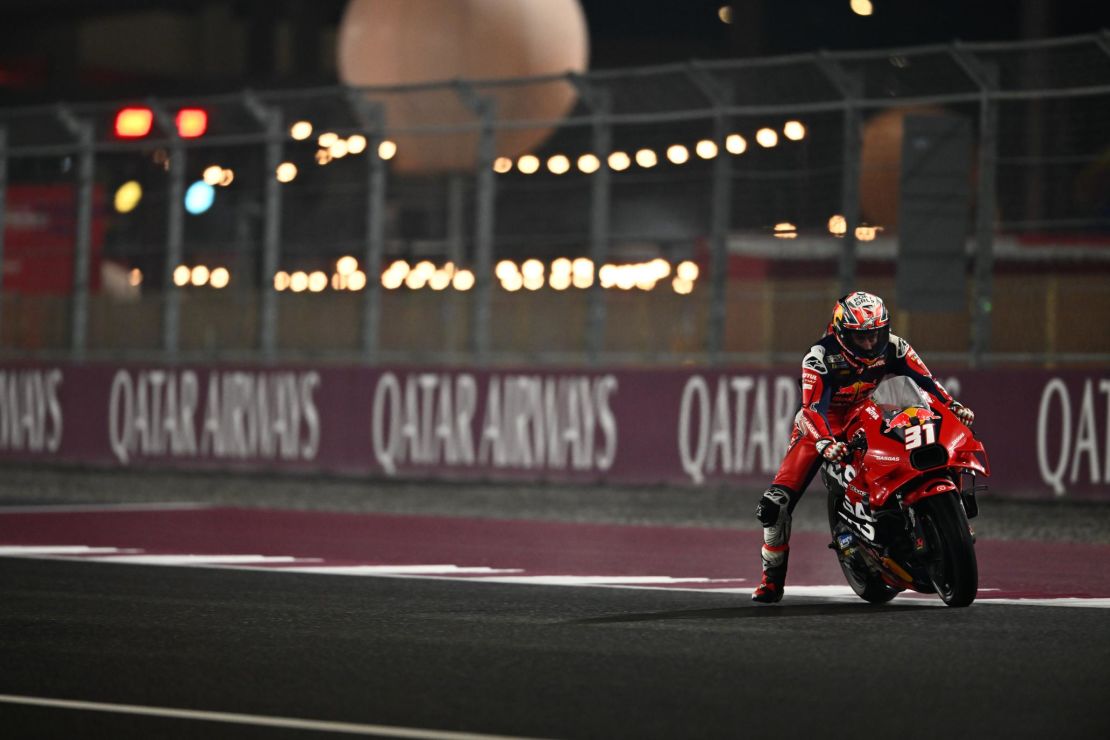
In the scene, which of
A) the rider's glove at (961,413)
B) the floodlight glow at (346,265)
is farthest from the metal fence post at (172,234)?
the rider's glove at (961,413)

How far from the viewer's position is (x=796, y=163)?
19.9 m

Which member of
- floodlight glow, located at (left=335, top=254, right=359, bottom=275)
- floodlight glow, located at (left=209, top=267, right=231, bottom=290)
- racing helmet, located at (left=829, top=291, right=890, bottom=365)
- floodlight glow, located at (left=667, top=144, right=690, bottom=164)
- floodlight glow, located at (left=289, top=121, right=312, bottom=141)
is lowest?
racing helmet, located at (left=829, top=291, right=890, bottom=365)

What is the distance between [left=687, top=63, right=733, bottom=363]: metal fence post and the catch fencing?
0.03 metres

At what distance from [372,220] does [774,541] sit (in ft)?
41.8

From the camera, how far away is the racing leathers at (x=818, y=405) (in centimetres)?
1011

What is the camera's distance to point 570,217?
2142cm

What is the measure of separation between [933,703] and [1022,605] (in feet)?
11.3

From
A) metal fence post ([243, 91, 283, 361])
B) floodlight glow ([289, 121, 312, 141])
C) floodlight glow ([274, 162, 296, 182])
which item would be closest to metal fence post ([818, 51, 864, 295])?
floodlight glow ([289, 121, 312, 141])

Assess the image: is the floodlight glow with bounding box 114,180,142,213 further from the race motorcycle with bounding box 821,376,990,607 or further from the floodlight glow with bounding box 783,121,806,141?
the race motorcycle with bounding box 821,376,990,607

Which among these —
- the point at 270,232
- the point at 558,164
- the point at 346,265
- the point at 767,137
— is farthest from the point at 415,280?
the point at 767,137

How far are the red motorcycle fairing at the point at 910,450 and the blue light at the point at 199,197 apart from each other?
15012mm

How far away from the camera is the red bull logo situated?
9711 mm

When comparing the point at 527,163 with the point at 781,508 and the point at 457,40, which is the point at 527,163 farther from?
the point at 781,508

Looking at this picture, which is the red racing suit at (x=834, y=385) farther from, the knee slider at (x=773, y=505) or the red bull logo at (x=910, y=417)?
the red bull logo at (x=910, y=417)
